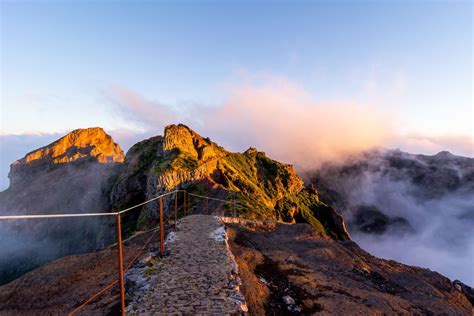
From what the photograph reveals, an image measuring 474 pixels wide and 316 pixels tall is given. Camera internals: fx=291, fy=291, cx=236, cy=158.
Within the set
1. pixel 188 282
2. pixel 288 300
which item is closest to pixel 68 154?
pixel 188 282

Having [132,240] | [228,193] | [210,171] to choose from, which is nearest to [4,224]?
[210,171]

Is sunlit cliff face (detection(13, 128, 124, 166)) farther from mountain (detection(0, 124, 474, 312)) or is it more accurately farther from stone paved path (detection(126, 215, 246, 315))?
stone paved path (detection(126, 215, 246, 315))

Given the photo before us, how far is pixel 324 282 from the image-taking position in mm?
14281

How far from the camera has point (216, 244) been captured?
15.3m

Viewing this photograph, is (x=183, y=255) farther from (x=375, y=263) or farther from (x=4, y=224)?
(x=4, y=224)

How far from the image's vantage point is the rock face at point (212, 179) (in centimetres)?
7088

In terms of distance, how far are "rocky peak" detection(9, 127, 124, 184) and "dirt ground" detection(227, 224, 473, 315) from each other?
133890mm

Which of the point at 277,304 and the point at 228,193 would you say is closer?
the point at 277,304

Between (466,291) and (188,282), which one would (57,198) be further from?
(466,291)

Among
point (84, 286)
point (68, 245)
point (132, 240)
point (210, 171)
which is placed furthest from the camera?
point (68, 245)

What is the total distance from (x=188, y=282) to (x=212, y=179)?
216ft

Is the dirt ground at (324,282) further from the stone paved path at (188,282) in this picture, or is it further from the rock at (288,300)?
the stone paved path at (188,282)

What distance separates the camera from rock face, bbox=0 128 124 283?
106812 millimetres

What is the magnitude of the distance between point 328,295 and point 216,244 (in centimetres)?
588
